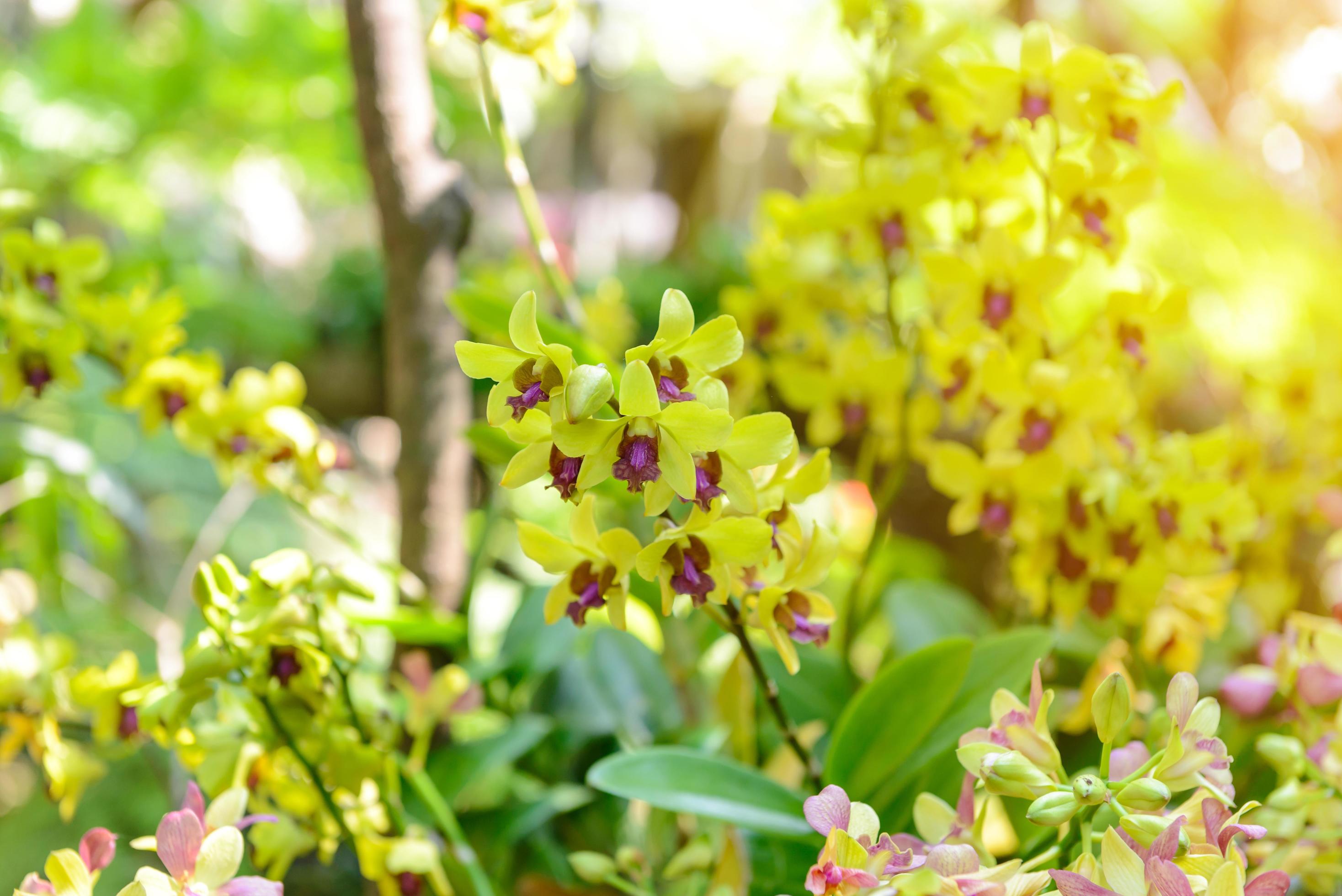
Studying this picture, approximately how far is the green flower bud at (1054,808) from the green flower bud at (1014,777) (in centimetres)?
1

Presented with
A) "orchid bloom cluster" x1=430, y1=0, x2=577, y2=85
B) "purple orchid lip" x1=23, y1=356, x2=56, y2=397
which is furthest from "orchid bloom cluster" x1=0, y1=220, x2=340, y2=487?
"orchid bloom cluster" x1=430, y1=0, x2=577, y2=85

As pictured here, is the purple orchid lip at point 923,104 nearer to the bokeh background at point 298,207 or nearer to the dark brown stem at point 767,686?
the bokeh background at point 298,207

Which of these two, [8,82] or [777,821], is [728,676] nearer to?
[777,821]

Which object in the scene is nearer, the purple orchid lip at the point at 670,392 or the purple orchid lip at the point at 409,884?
the purple orchid lip at the point at 670,392

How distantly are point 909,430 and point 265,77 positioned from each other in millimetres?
1501

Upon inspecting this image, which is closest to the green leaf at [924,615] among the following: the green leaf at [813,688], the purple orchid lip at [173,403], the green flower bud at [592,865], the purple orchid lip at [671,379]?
the green leaf at [813,688]

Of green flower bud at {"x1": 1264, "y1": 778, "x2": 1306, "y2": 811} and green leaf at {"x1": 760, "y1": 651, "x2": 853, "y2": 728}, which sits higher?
green flower bud at {"x1": 1264, "y1": 778, "x2": 1306, "y2": 811}

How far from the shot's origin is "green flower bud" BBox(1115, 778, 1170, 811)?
257mm

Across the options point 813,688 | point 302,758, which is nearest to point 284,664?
point 302,758

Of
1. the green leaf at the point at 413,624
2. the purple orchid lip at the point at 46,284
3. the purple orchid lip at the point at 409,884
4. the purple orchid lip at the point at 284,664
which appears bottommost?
the purple orchid lip at the point at 409,884

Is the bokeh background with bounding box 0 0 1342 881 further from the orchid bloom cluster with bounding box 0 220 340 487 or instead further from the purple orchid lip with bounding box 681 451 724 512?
the purple orchid lip with bounding box 681 451 724 512

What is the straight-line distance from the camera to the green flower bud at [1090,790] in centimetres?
26

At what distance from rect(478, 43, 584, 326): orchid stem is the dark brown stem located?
0.28 meters

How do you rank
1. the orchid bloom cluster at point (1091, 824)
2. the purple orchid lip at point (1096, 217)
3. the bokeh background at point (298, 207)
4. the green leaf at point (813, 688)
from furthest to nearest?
the bokeh background at point (298, 207)
the green leaf at point (813, 688)
the purple orchid lip at point (1096, 217)
the orchid bloom cluster at point (1091, 824)
